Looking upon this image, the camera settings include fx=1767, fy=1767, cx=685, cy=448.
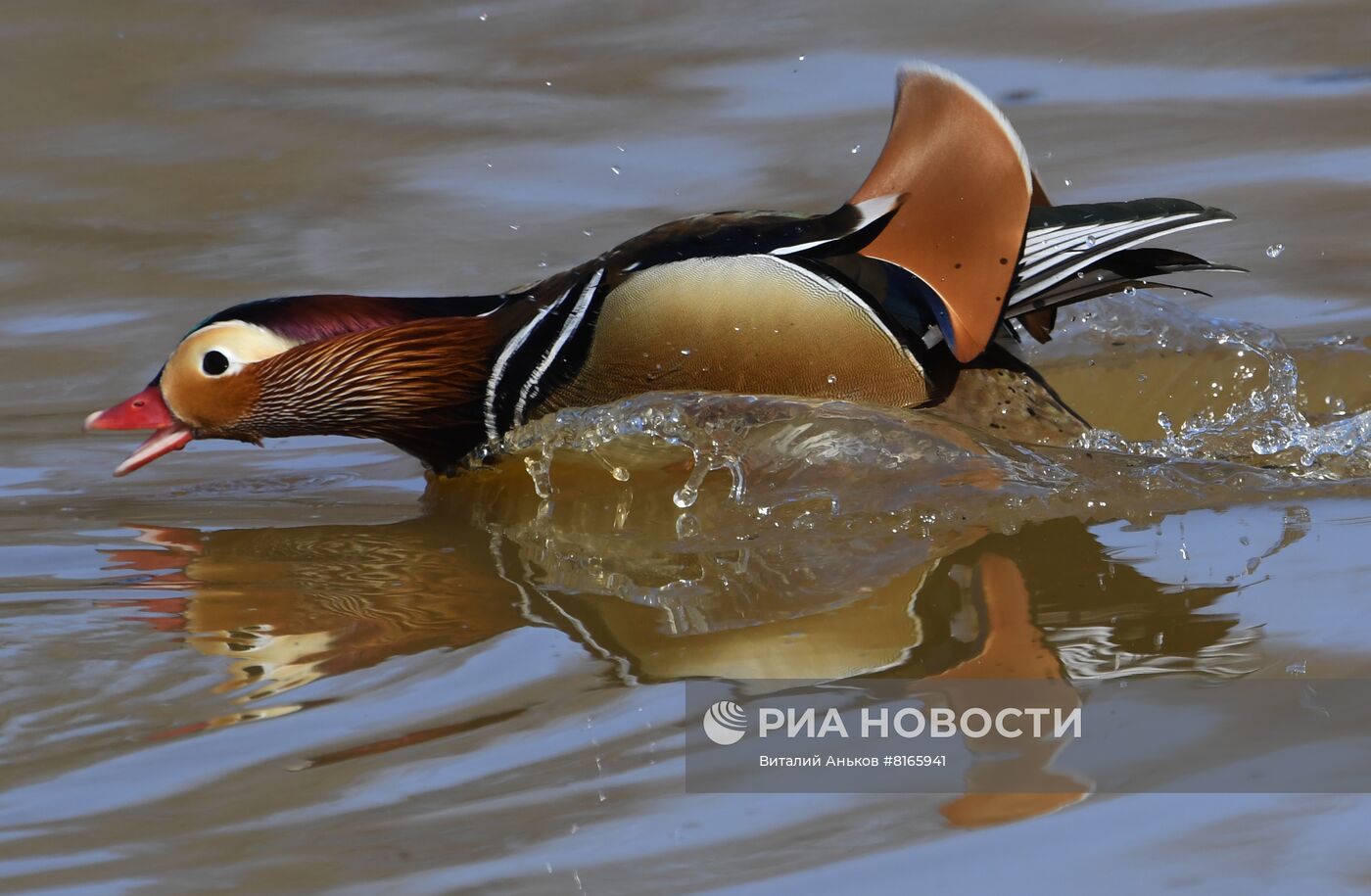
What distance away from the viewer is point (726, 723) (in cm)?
247

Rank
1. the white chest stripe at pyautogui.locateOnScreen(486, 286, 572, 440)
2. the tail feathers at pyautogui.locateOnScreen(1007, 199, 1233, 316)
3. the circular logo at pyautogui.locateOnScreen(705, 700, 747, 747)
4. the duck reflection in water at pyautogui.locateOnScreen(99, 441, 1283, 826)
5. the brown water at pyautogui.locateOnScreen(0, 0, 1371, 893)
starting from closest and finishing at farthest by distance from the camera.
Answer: the brown water at pyautogui.locateOnScreen(0, 0, 1371, 893), the circular logo at pyautogui.locateOnScreen(705, 700, 747, 747), the duck reflection in water at pyautogui.locateOnScreen(99, 441, 1283, 826), the tail feathers at pyautogui.locateOnScreen(1007, 199, 1233, 316), the white chest stripe at pyautogui.locateOnScreen(486, 286, 572, 440)

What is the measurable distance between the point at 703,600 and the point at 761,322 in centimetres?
76

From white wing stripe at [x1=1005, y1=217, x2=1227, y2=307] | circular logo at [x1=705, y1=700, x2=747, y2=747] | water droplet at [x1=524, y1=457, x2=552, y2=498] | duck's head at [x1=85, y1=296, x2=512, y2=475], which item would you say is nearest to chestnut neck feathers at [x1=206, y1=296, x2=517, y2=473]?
duck's head at [x1=85, y1=296, x2=512, y2=475]

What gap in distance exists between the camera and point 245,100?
7.26m

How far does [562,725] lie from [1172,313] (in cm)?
319

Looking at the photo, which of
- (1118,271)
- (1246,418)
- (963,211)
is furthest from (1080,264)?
(1246,418)

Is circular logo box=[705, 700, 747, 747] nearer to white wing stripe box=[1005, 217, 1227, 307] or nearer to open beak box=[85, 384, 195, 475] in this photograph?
white wing stripe box=[1005, 217, 1227, 307]

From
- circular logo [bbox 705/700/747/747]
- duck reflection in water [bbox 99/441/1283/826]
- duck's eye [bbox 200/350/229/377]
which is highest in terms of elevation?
duck's eye [bbox 200/350/229/377]

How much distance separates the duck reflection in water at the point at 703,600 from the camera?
105 inches

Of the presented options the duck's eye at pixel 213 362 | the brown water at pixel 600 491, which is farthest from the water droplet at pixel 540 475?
the duck's eye at pixel 213 362

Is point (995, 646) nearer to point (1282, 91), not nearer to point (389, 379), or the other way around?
point (389, 379)

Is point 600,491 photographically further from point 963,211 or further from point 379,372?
point 963,211

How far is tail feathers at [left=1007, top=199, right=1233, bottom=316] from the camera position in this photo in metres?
3.74

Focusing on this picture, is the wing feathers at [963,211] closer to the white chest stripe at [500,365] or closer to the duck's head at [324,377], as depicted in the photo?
the white chest stripe at [500,365]
